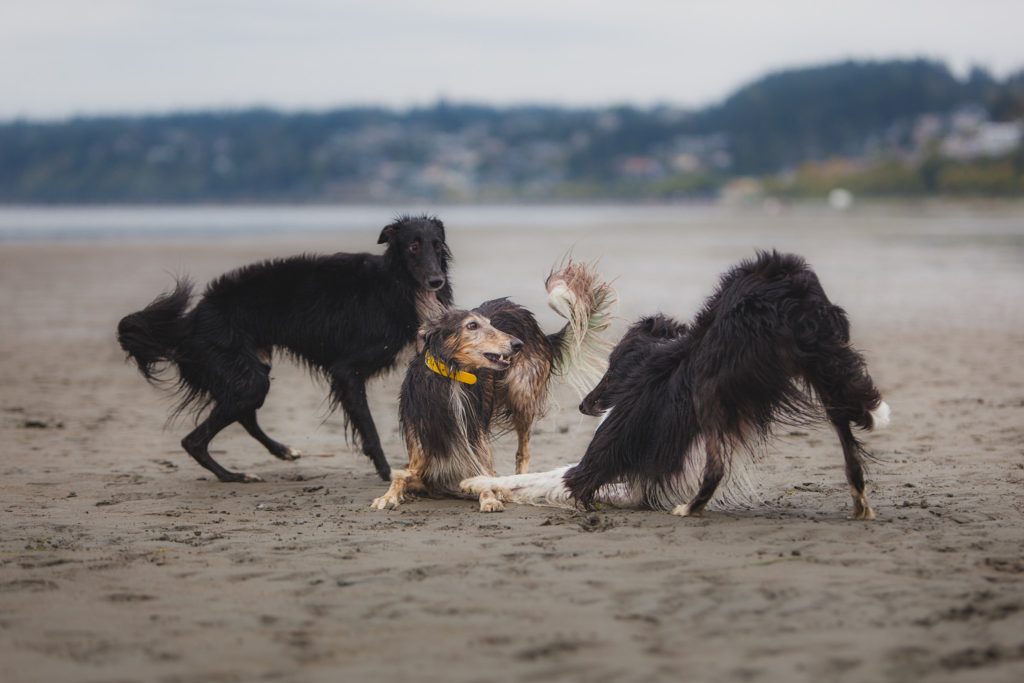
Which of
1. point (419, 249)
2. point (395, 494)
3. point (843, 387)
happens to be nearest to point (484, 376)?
point (395, 494)

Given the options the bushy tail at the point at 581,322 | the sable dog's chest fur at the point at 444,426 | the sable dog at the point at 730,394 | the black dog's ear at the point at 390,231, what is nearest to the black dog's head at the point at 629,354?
the sable dog at the point at 730,394

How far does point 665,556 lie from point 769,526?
76 cm

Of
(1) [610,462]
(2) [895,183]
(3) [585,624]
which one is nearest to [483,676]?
(3) [585,624]

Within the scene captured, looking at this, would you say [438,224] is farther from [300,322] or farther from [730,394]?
[730,394]

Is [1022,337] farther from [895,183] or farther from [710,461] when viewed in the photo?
[895,183]

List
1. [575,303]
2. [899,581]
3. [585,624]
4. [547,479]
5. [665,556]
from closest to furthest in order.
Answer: [585,624] → [899,581] → [665,556] → [547,479] → [575,303]

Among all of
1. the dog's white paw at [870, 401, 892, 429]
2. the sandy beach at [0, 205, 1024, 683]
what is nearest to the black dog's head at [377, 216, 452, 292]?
the sandy beach at [0, 205, 1024, 683]

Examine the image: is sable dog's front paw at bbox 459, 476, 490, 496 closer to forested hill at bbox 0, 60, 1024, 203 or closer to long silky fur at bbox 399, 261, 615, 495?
long silky fur at bbox 399, 261, 615, 495

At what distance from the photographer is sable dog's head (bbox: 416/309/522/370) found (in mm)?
6543

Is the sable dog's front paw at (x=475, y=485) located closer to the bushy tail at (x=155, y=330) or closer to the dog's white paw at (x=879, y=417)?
the dog's white paw at (x=879, y=417)

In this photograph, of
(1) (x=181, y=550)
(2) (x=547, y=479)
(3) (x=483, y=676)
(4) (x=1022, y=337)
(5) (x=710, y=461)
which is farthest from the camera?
(4) (x=1022, y=337)

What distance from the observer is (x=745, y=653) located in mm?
3789

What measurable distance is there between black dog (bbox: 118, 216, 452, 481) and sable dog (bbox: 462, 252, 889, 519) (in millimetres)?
1959

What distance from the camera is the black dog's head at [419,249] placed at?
25.1 feet
